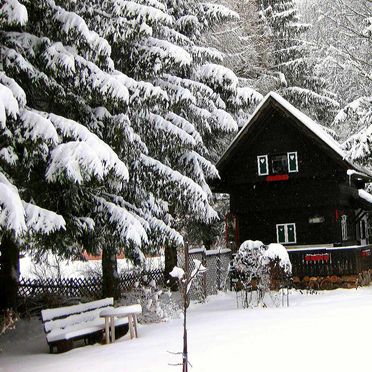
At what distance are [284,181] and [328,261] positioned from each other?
419 cm

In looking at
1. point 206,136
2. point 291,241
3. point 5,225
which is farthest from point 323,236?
point 5,225

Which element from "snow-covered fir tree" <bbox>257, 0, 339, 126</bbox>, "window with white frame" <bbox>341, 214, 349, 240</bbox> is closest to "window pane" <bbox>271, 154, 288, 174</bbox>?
"window with white frame" <bbox>341, 214, 349, 240</bbox>

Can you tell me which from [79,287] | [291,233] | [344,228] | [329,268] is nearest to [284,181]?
[291,233]

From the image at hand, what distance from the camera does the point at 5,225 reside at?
8.21 metres

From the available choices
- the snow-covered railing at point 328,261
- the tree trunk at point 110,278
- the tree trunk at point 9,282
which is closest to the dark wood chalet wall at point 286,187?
the snow-covered railing at point 328,261

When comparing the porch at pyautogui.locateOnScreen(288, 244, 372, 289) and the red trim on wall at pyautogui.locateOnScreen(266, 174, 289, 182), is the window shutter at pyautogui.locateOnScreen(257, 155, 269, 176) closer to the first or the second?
the red trim on wall at pyautogui.locateOnScreen(266, 174, 289, 182)

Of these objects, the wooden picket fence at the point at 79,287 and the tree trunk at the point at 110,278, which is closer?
the tree trunk at the point at 110,278

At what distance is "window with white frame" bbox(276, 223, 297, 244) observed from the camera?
23.1 metres

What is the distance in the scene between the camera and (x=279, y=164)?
895 inches

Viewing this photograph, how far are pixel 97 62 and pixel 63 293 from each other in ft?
28.8

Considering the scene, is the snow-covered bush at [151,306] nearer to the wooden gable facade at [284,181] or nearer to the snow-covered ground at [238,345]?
the snow-covered ground at [238,345]

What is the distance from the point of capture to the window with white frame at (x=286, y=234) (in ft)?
75.9

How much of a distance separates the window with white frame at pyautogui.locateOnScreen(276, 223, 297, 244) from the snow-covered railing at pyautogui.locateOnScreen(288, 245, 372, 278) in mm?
3058

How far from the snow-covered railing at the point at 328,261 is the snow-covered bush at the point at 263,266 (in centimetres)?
367
